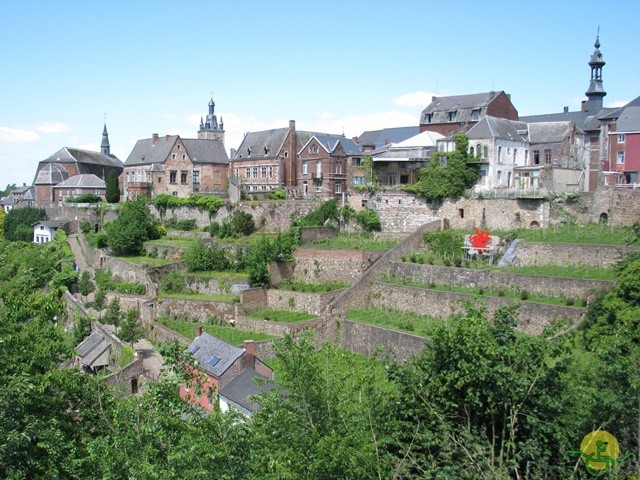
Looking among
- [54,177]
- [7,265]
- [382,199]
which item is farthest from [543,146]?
[54,177]

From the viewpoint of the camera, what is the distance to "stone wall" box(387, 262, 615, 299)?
88.8ft

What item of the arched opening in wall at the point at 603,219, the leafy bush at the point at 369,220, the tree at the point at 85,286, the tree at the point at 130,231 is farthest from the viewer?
the tree at the point at 130,231

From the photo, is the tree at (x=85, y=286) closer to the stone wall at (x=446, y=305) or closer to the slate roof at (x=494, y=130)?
the stone wall at (x=446, y=305)

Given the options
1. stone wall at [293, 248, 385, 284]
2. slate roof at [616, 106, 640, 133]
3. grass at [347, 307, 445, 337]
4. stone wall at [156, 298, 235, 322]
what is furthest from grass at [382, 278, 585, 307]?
slate roof at [616, 106, 640, 133]

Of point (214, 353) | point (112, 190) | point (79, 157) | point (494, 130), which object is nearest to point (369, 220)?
point (494, 130)

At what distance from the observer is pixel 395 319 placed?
30203 mm

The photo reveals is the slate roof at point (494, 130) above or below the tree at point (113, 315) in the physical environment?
above

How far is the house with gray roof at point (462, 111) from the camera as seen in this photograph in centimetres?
4469

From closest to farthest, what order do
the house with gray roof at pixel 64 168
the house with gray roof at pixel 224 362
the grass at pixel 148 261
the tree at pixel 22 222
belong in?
the house with gray roof at pixel 224 362 → the grass at pixel 148 261 → the tree at pixel 22 222 → the house with gray roof at pixel 64 168

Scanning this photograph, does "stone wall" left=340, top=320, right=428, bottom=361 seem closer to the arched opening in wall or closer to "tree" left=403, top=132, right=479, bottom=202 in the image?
"tree" left=403, top=132, right=479, bottom=202

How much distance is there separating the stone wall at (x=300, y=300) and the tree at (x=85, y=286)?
1335 cm

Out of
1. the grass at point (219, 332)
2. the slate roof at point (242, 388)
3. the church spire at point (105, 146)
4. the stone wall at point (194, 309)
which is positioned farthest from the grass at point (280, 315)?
the church spire at point (105, 146)

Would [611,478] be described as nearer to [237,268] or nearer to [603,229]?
[603,229]

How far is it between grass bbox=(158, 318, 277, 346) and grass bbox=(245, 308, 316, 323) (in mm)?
1310
